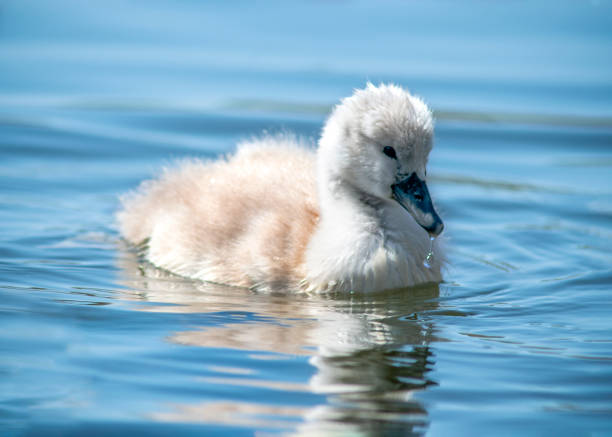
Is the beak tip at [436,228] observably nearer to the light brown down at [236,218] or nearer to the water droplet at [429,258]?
the water droplet at [429,258]

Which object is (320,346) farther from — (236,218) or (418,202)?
(236,218)

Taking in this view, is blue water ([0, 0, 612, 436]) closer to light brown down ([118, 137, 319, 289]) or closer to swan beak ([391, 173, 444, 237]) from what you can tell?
light brown down ([118, 137, 319, 289])

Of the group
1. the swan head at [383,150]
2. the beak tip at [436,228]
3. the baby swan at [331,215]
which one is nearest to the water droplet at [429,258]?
the baby swan at [331,215]

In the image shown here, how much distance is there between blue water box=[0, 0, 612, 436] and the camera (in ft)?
12.9

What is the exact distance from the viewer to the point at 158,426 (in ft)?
12.1

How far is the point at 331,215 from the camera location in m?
5.41

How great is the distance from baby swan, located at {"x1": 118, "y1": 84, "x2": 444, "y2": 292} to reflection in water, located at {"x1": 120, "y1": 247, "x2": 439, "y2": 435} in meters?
0.12

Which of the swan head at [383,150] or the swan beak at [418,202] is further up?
the swan head at [383,150]

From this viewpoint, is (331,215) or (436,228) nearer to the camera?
(436,228)

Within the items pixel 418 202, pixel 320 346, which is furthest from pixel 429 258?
pixel 320 346

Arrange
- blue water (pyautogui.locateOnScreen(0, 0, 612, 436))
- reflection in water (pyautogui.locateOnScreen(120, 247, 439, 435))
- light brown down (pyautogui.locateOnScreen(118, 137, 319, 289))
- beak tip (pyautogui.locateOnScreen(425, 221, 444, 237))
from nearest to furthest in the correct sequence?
reflection in water (pyautogui.locateOnScreen(120, 247, 439, 435)) → blue water (pyautogui.locateOnScreen(0, 0, 612, 436)) → beak tip (pyautogui.locateOnScreen(425, 221, 444, 237)) → light brown down (pyautogui.locateOnScreen(118, 137, 319, 289))

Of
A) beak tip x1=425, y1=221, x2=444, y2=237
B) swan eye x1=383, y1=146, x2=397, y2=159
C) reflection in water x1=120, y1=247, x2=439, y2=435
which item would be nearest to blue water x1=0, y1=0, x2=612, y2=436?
reflection in water x1=120, y1=247, x2=439, y2=435

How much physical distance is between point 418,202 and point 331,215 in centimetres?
54

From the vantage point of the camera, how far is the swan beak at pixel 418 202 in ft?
16.3
